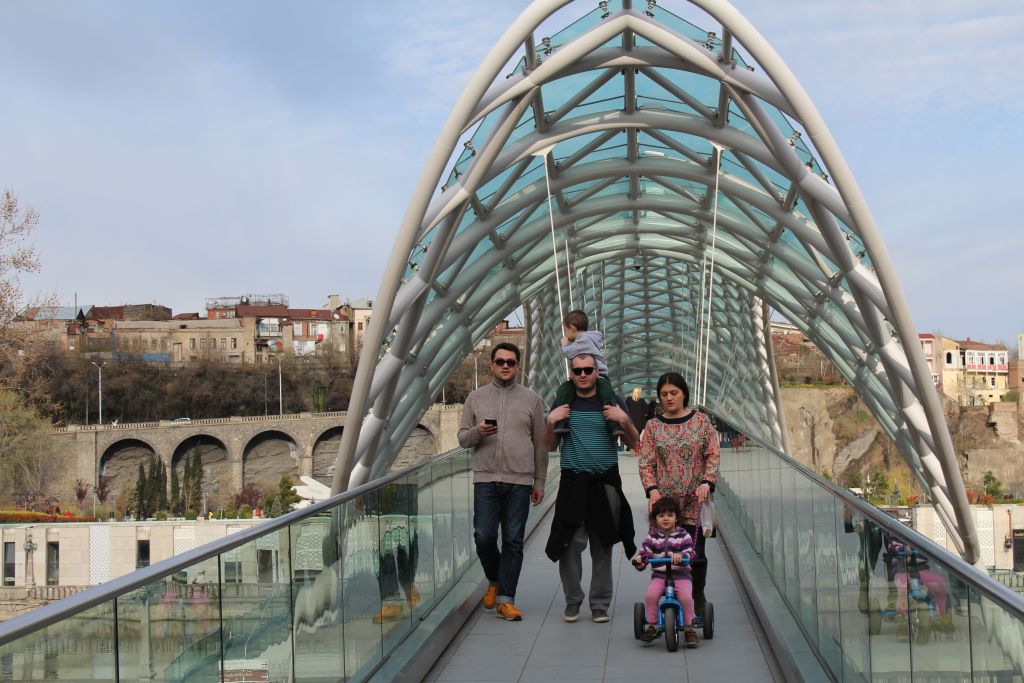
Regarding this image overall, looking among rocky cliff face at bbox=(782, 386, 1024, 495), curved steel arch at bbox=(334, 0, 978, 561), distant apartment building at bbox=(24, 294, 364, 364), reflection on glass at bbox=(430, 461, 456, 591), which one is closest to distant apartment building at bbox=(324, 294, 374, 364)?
distant apartment building at bbox=(24, 294, 364, 364)

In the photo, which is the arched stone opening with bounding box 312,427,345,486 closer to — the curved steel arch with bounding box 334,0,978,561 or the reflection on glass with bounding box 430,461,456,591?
the curved steel arch with bounding box 334,0,978,561

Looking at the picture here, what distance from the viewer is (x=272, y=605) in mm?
4922

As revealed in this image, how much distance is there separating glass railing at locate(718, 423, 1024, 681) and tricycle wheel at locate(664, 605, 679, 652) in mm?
767

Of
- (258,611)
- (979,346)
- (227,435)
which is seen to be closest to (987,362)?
(979,346)

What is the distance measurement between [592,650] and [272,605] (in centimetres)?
317

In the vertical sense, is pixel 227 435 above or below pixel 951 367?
below

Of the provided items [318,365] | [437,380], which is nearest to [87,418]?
[318,365]

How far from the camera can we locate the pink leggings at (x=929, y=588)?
3939 millimetres

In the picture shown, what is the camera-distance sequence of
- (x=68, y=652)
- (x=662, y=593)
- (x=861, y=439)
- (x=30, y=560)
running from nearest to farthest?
(x=68, y=652) → (x=662, y=593) → (x=30, y=560) → (x=861, y=439)

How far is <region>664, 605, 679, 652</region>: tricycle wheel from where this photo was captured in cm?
731

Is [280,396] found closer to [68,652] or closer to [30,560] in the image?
[30,560]

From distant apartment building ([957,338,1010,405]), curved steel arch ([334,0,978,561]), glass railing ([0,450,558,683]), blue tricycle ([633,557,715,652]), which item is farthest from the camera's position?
distant apartment building ([957,338,1010,405])

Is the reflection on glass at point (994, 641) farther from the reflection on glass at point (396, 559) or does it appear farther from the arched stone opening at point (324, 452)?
the arched stone opening at point (324, 452)

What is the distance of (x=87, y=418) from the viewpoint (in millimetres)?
100188
